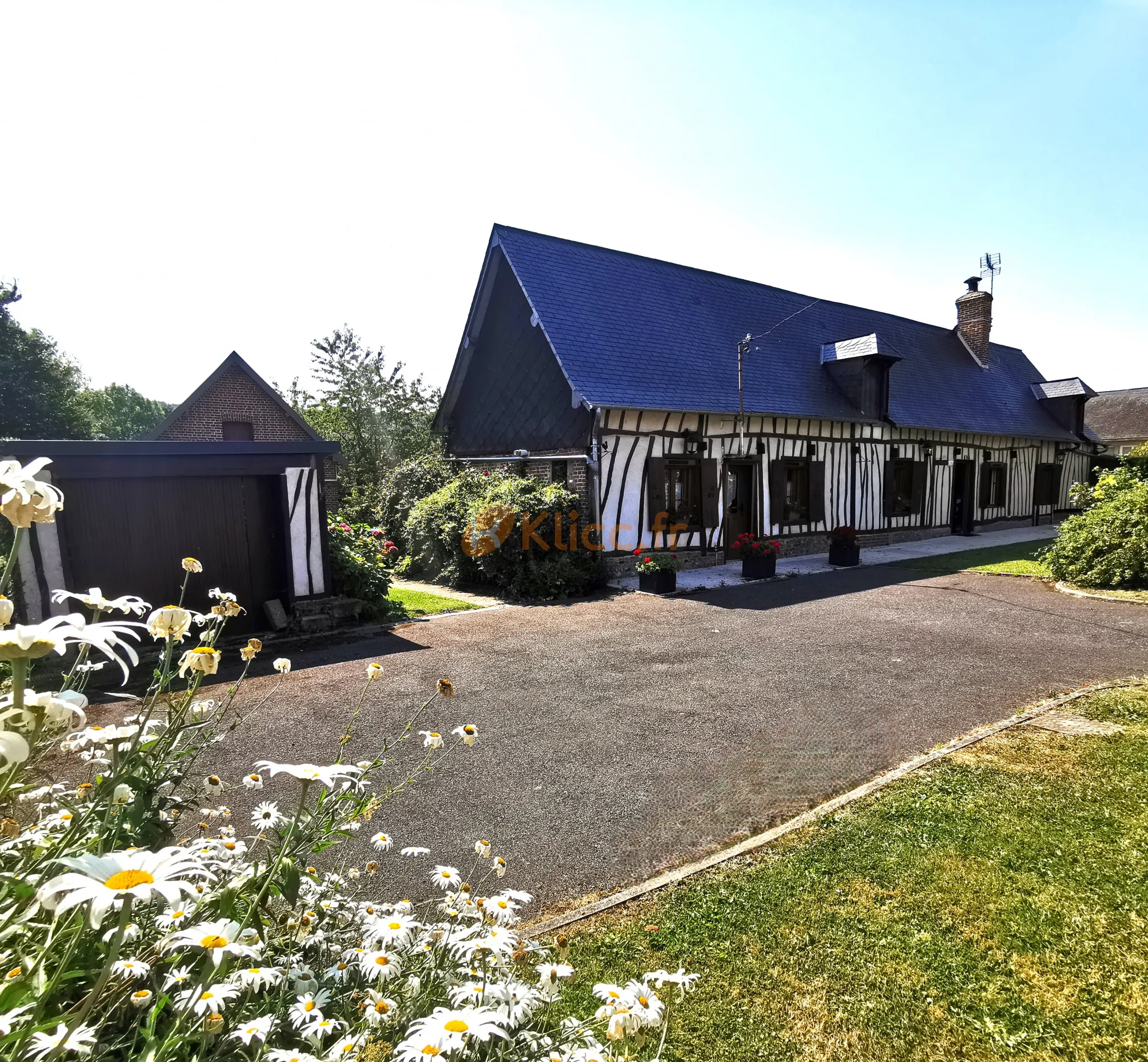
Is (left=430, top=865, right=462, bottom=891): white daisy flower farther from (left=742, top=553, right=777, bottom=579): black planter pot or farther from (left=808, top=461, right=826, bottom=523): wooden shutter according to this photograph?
(left=808, top=461, right=826, bottom=523): wooden shutter

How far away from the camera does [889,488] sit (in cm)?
1570

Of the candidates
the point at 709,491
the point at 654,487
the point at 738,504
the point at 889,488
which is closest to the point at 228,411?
the point at 654,487

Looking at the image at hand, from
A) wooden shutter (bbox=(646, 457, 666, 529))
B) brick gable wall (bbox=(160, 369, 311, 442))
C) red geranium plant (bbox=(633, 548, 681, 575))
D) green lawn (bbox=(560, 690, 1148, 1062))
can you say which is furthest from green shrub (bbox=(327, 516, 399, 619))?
brick gable wall (bbox=(160, 369, 311, 442))

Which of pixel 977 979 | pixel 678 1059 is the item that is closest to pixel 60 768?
pixel 678 1059

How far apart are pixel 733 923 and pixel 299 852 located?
1805 mm

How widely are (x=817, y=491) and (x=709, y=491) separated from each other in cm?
330

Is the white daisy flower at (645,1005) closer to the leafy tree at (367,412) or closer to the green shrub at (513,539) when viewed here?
the green shrub at (513,539)

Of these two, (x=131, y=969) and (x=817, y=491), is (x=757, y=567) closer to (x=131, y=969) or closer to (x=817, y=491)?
(x=817, y=491)

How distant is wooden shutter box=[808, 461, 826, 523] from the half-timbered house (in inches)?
1.4

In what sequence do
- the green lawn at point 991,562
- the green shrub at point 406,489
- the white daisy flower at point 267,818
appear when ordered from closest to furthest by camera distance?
the white daisy flower at point 267,818
the green lawn at point 991,562
the green shrub at point 406,489

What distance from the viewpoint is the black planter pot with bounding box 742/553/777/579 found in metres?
11.2

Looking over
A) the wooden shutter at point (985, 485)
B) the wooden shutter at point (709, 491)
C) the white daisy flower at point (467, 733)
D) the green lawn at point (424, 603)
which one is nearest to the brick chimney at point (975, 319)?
the wooden shutter at point (985, 485)

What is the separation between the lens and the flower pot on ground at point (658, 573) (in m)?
9.98

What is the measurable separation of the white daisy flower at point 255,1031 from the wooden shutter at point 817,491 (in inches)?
551
